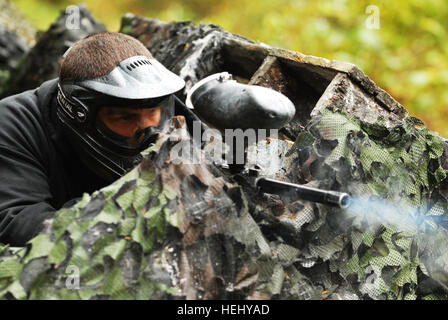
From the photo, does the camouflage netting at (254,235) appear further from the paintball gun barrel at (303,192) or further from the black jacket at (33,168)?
the black jacket at (33,168)

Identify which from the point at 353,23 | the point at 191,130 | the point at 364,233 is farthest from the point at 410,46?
the point at 364,233

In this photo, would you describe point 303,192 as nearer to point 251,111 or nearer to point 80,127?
point 251,111

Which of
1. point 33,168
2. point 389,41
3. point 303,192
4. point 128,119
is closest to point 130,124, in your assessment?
point 128,119

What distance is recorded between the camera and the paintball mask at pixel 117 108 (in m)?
2.49

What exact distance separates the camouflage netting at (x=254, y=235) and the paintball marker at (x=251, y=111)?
14cm

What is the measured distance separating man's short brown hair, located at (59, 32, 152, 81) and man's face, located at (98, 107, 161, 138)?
0.20m

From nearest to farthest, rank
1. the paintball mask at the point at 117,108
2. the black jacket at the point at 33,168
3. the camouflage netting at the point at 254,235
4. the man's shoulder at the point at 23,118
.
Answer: the camouflage netting at the point at 254,235
the black jacket at the point at 33,168
the paintball mask at the point at 117,108
the man's shoulder at the point at 23,118

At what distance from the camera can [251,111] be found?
196 cm

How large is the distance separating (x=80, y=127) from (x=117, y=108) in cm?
27

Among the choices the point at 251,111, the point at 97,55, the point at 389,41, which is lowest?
the point at 251,111

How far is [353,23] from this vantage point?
7.60 meters

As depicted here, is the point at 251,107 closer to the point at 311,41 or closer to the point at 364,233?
the point at 364,233

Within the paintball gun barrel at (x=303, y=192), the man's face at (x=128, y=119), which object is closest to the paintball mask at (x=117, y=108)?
the man's face at (x=128, y=119)

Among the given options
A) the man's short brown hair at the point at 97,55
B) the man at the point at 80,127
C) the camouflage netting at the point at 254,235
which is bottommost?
the camouflage netting at the point at 254,235
